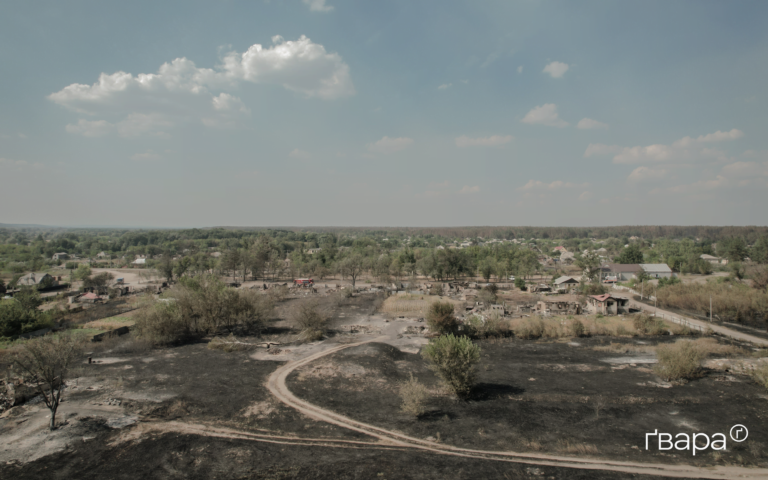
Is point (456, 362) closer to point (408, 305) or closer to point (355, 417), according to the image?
point (355, 417)

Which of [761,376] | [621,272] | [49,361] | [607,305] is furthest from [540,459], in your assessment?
[621,272]

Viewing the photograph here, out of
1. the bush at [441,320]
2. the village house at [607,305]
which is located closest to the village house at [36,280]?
the bush at [441,320]

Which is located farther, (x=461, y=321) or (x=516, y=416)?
(x=461, y=321)

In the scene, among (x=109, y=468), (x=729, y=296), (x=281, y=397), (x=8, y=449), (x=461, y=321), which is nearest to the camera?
(x=109, y=468)

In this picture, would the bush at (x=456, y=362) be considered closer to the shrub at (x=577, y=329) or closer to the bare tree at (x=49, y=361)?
the bare tree at (x=49, y=361)

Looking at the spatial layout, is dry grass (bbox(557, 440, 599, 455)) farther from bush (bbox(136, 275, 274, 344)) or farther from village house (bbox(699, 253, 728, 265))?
village house (bbox(699, 253, 728, 265))

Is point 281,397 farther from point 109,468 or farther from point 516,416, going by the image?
point 516,416

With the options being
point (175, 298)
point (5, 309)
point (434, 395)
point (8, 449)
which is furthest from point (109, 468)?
point (5, 309)
